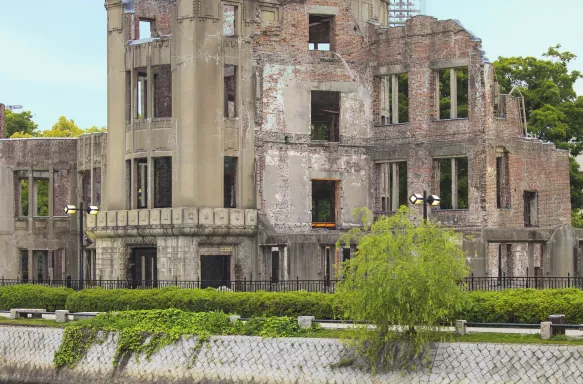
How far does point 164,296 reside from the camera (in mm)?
39719

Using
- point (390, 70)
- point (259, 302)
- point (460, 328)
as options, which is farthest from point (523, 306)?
point (390, 70)

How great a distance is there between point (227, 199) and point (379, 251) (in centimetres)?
2101

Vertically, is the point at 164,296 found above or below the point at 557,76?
below

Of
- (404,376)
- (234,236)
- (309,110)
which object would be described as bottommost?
(404,376)

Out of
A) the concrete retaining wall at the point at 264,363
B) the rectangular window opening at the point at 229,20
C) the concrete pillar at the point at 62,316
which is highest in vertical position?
the rectangular window opening at the point at 229,20

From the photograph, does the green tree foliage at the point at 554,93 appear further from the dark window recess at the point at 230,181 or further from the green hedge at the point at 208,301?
the green hedge at the point at 208,301

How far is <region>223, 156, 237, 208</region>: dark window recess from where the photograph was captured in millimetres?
48562

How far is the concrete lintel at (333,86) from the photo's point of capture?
50188mm

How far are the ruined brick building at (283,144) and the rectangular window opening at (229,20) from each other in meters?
0.08

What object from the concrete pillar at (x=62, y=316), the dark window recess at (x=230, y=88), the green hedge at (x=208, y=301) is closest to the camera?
the green hedge at (x=208, y=301)

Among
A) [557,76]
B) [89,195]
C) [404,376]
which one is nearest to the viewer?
[404,376]

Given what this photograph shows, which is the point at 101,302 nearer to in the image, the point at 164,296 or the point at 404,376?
the point at 164,296

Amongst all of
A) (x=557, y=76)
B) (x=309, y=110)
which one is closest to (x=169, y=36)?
(x=309, y=110)

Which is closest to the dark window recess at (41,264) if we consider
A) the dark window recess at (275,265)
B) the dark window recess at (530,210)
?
the dark window recess at (275,265)
